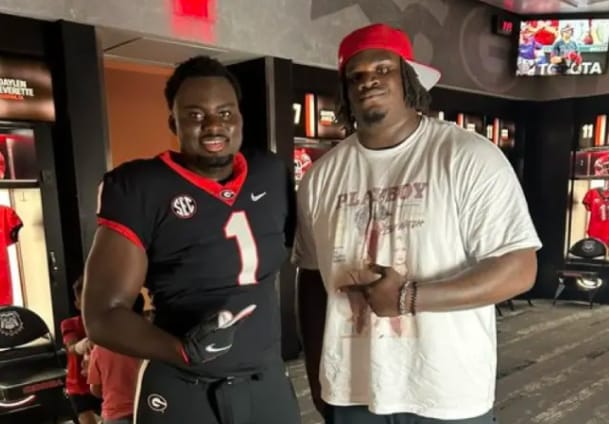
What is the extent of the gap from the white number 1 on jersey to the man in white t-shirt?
0.66 ft

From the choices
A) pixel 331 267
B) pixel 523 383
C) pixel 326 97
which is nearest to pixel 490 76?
pixel 326 97

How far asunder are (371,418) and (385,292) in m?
0.39

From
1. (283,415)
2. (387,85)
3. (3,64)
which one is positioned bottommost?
(283,415)

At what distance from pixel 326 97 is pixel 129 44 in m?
1.65

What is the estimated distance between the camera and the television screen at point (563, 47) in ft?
19.2

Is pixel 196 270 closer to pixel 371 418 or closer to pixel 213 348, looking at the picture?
pixel 213 348

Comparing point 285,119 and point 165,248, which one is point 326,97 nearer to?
point 285,119

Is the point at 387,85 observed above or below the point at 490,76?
below

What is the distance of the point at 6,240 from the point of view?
10.7 ft

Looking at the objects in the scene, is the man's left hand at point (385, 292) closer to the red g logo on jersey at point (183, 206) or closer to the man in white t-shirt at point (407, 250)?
the man in white t-shirt at point (407, 250)

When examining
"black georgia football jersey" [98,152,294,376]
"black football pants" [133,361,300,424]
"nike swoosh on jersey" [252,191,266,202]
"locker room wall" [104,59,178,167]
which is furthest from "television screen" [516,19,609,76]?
"black football pants" [133,361,300,424]

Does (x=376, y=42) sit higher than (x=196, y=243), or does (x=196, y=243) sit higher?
(x=376, y=42)

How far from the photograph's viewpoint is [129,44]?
3342 mm

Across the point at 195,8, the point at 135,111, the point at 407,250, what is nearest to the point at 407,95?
the point at 407,250
